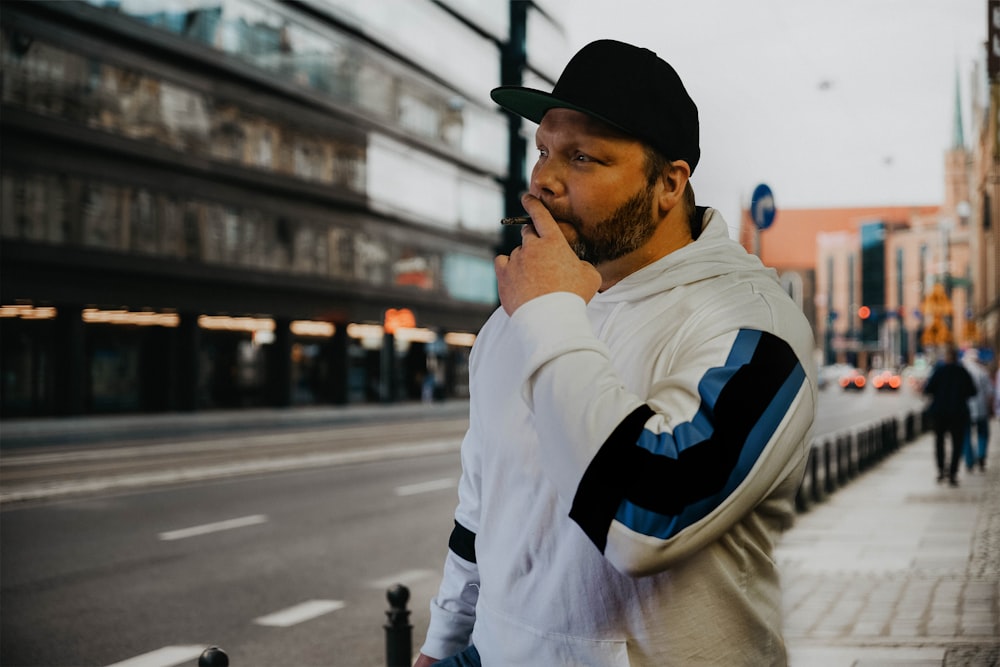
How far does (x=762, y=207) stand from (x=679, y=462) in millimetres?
11325

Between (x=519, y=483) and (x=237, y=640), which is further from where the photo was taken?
(x=237, y=640)

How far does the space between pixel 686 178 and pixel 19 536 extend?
10636mm

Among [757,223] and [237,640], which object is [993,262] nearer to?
[757,223]

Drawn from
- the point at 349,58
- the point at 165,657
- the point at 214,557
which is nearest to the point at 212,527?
the point at 214,557

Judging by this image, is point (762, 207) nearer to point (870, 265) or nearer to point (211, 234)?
point (211, 234)

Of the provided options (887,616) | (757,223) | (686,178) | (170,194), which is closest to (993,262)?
(170,194)

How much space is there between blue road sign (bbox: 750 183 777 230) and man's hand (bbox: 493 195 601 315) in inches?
434

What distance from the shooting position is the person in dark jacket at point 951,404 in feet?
53.0

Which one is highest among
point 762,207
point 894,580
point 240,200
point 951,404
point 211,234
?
point 240,200

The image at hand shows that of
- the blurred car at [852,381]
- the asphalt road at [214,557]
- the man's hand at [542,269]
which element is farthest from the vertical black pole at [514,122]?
the blurred car at [852,381]

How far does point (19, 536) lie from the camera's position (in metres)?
11.0

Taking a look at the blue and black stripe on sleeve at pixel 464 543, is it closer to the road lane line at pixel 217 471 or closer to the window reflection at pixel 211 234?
the road lane line at pixel 217 471

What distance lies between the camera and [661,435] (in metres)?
1.50

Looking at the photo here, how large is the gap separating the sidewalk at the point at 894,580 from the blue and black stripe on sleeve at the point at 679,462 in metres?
4.91
